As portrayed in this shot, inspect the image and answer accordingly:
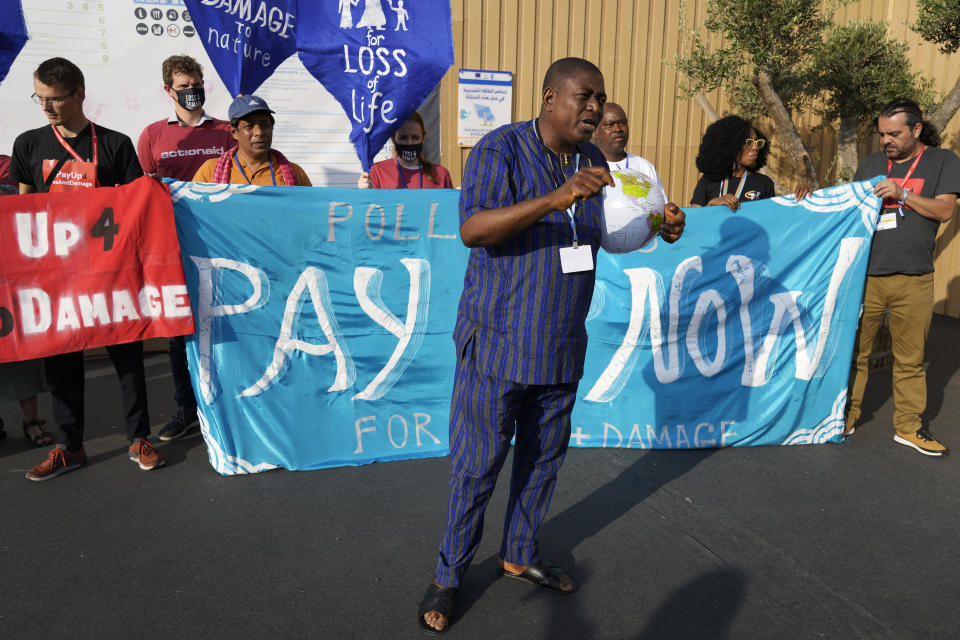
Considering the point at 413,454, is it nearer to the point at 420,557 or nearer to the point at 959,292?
the point at 420,557

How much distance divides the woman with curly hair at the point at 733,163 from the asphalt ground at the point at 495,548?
5.30 ft

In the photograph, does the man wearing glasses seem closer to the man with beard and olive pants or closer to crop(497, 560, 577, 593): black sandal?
crop(497, 560, 577, 593): black sandal

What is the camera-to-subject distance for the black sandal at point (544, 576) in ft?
8.76

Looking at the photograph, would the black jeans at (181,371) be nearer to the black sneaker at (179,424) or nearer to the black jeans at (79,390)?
the black sneaker at (179,424)

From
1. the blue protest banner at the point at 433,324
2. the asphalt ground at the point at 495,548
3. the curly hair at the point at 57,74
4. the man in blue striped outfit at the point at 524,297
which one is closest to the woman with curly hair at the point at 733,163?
the blue protest banner at the point at 433,324

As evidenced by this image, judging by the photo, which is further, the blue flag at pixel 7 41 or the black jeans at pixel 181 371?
the black jeans at pixel 181 371

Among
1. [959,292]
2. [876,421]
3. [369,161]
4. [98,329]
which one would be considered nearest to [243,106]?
[369,161]

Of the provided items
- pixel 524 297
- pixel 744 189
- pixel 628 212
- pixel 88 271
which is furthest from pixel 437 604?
pixel 744 189

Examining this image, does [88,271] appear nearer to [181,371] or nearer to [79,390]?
[79,390]

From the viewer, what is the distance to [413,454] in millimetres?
3881

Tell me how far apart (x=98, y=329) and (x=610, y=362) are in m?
2.72

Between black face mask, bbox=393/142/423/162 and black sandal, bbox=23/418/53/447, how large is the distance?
269cm

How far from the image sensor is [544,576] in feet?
8.75

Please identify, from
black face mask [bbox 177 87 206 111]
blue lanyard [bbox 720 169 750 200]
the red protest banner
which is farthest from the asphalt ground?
black face mask [bbox 177 87 206 111]
